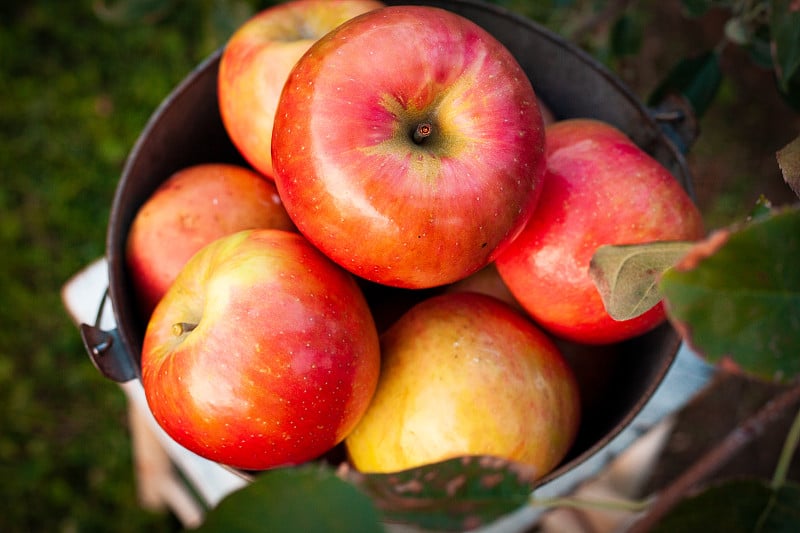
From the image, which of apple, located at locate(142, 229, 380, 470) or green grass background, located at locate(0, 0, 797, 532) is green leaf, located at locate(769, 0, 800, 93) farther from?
green grass background, located at locate(0, 0, 797, 532)

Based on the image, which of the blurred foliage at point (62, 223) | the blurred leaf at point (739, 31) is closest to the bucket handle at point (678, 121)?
the blurred leaf at point (739, 31)

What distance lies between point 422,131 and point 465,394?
0.23 metres

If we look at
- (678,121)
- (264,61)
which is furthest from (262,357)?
(678,121)

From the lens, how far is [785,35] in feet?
2.17

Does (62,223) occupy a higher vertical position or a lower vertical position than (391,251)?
lower

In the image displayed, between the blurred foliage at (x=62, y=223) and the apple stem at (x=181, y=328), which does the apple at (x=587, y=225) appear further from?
the blurred foliage at (x=62, y=223)

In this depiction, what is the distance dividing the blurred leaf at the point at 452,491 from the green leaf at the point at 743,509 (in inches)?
4.1

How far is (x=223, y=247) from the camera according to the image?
0.62 meters

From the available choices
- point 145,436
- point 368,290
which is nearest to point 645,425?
point 368,290

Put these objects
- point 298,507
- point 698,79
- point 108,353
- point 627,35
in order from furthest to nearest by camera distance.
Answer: point 627,35, point 698,79, point 108,353, point 298,507

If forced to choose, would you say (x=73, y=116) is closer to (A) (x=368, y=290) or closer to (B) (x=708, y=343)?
(A) (x=368, y=290)

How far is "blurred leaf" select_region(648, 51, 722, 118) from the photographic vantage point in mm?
924

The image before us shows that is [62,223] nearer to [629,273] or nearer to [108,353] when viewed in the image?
[108,353]

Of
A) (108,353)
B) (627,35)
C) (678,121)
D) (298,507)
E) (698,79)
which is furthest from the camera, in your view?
(627,35)
